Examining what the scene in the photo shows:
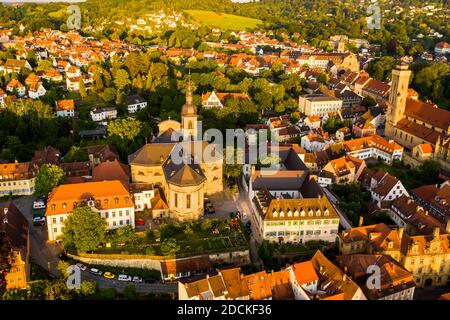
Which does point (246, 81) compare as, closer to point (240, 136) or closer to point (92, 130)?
point (240, 136)

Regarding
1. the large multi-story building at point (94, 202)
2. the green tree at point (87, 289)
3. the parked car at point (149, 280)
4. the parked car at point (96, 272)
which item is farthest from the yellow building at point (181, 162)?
the green tree at point (87, 289)

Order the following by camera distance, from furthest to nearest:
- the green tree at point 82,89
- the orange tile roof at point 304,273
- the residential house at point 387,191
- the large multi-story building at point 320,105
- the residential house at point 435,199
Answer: the green tree at point 82,89 < the large multi-story building at point 320,105 < the residential house at point 387,191 < the residential house at point 435,199 < the orange tile roof at point 304,273

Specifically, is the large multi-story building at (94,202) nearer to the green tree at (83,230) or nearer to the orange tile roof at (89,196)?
the orange tile roof at (89,196)

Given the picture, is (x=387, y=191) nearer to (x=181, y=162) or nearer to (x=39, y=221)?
(x=181, y=162)

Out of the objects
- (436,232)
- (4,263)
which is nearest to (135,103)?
(4,263)

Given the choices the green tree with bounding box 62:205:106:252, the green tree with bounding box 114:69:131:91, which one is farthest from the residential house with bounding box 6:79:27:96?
the green tree with bounding box 62:205:106:252

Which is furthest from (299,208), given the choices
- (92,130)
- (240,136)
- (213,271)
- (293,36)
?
(293,36)
